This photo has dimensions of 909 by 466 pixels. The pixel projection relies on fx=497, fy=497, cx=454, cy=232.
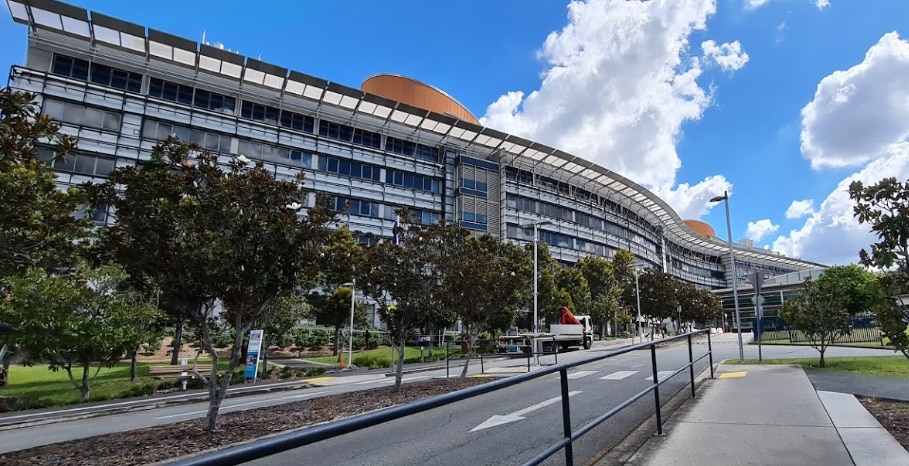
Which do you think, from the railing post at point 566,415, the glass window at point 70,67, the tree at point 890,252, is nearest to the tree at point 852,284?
the tree at point 890,252

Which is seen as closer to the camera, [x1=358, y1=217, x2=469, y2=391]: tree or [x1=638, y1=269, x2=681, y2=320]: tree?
[x1=358, y1=217, x2=469, y2=391]: tree

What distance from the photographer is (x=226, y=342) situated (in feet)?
105

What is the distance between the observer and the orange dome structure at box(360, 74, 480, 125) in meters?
70.1

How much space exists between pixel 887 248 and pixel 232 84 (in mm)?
45189

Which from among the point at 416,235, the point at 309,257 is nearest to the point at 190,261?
the point at 309,257

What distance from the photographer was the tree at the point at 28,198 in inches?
234

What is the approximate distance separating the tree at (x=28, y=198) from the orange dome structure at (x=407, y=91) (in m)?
64.0

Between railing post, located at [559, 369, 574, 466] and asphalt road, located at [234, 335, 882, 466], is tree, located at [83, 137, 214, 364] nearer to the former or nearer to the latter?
asphalt road, located at [234, 335, 882, 466]

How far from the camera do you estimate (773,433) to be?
5.91 m

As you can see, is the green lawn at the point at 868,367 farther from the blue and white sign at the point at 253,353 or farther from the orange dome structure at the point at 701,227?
the orange dome structure at the point at 701,227

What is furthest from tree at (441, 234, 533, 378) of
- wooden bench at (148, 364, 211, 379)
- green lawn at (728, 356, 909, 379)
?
wooden bench at (148, 364, 211, 379)

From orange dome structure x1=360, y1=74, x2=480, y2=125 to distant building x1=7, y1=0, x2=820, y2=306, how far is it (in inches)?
6.8

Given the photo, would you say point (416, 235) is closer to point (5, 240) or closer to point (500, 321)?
point (5, 240)

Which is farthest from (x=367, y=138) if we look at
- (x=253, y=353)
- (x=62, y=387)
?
(x=62, y=387)
